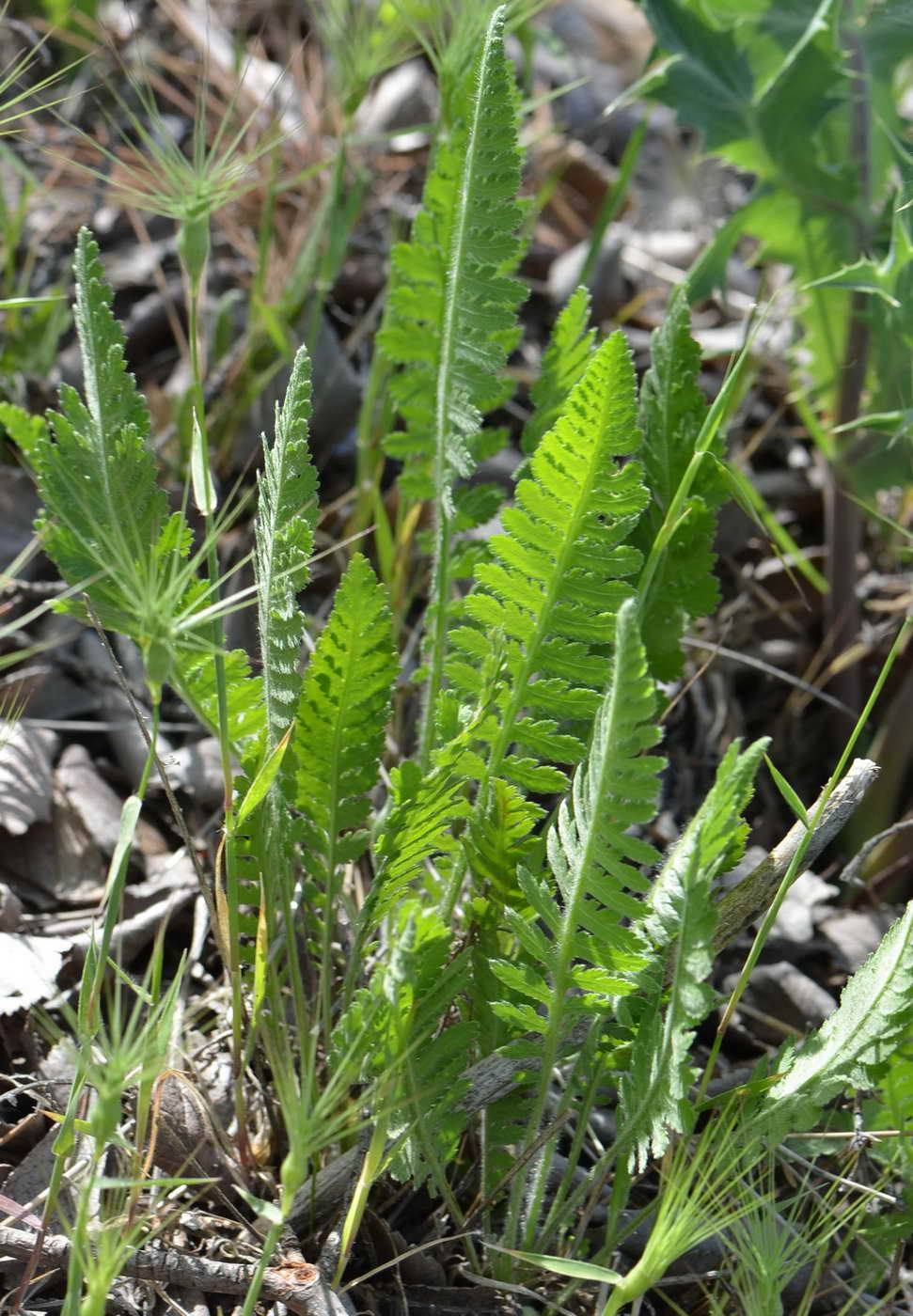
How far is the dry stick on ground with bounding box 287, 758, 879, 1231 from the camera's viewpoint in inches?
42.9

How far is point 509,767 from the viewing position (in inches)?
44.5

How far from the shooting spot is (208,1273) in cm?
107

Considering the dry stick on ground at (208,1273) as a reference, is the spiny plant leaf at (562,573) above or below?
above

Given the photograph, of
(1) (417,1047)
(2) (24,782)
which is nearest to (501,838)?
(1) (417,1047)

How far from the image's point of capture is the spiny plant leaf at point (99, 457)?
1.12 metres

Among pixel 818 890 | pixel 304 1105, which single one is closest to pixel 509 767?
pixel 304 1105

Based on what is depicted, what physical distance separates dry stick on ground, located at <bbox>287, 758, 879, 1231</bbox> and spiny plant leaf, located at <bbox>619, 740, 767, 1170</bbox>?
67mm

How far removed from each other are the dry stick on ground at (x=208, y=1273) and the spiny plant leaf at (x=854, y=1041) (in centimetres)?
38

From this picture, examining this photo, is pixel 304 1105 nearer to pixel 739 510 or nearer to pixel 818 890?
pixel 818 890

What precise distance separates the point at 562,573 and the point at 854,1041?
0.43m

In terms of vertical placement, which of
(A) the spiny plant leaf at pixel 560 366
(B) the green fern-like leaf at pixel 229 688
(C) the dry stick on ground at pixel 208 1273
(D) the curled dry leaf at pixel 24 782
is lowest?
(C) the dry stick on ground at pixel 208 1273

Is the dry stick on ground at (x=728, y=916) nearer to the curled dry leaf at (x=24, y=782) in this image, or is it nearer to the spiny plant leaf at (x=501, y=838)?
the spiny plant leaf at (x=501, y=838)

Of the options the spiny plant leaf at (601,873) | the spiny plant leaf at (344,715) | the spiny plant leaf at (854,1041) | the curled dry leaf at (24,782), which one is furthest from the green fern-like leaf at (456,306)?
the curled dry leaf at (24,782)

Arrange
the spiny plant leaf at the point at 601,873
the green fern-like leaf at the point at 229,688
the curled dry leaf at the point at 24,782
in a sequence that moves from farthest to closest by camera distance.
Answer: the curled dry leaf at the point at 24,782
the green fern-like leaf at the point at 229,688
the spiny plant leaf at the point at 601,873
